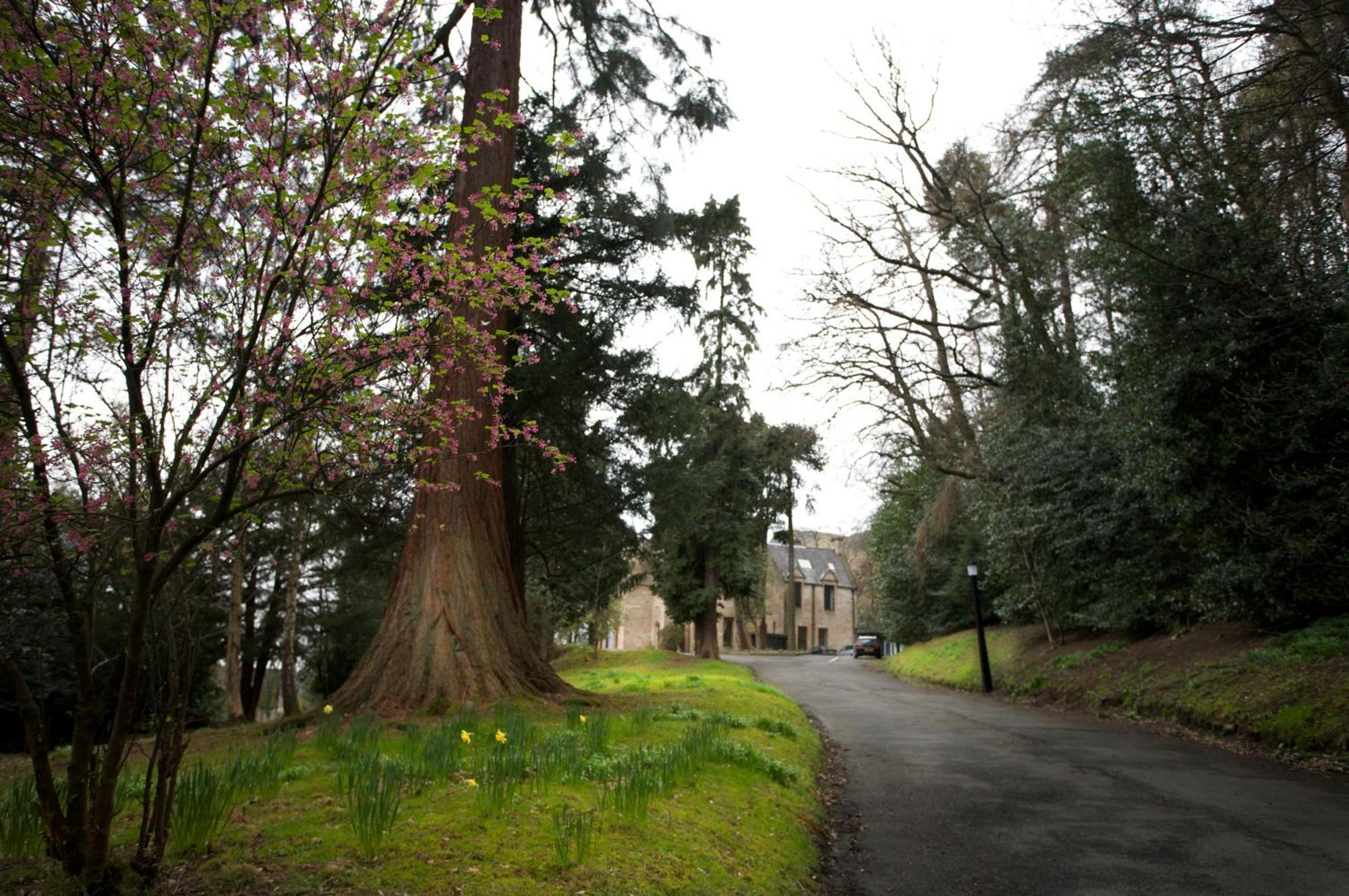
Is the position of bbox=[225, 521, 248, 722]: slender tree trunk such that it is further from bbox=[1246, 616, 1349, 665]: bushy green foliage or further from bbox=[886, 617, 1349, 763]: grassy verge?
bbox=[1246, 616, 1349, 665]: bushy green foliage

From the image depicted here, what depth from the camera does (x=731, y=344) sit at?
31922mm

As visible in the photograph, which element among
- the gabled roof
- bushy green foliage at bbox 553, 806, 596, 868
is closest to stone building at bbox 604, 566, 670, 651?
the gabled roof

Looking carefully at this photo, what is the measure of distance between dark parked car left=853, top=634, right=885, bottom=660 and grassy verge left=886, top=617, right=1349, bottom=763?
23.5 metres

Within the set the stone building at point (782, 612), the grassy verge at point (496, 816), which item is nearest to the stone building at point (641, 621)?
the stone building at point (782, 612)

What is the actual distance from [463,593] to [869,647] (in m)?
38.3

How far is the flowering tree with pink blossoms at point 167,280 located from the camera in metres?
3.25

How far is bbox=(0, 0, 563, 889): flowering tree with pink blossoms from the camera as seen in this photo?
325cm

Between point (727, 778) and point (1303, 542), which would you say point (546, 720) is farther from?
point (1303, 542)

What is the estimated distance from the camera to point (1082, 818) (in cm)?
663

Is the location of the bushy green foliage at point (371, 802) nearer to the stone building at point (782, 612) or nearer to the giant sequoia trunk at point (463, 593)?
the giant sequoia trunk at point (463, 593)

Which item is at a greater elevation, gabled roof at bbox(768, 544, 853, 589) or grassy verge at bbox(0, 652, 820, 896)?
gabled roof at bbox(768, 544, 853, 589)

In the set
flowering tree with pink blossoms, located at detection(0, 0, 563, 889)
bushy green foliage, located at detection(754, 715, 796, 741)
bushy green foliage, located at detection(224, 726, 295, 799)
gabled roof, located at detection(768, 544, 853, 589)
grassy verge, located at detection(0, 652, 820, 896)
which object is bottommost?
bushy green foliage, located at detection(754, 715, 796, 741)

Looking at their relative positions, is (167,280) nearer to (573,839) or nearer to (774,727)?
(573,839)

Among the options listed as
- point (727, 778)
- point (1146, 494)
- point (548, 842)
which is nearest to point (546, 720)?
point (727, 778)
